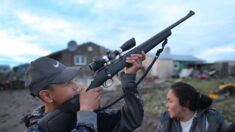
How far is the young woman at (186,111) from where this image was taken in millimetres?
2314

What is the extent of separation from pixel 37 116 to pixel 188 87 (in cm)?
229

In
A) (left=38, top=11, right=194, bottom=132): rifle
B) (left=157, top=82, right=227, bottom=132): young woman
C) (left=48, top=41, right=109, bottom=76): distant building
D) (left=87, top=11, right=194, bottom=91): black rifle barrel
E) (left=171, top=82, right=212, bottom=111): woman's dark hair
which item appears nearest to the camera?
(left=38, top=11, right=194, bottom=132): rifle

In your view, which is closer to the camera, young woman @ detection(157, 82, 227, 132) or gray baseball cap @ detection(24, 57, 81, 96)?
gray baseball cap @ detection(24, 57, 81, 96)

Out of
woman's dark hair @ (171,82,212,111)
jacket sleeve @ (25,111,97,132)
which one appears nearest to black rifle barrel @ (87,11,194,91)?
jacket sleeve @ (25,111,97,132)

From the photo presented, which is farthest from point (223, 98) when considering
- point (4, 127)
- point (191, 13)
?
point (4, 127)

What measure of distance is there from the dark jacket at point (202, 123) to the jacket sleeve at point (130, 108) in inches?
43.4

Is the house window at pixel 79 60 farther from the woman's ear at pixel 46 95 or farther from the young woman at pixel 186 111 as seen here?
the woman's ear at pixel 46 95

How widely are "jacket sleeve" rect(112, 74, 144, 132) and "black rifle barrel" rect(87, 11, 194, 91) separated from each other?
21cm

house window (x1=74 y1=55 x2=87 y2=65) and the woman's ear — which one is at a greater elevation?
house window (x1=74 y1=55 x2=87 y2=65)

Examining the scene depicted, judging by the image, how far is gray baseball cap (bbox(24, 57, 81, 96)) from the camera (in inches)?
62.3

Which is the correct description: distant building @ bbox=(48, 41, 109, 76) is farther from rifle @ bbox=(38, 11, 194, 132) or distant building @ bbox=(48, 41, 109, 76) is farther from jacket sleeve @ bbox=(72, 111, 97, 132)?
jacket sleeve @ bbox=(72, 111, 97, 132)

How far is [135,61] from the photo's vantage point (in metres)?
1.84

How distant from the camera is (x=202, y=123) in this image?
2.25 metres

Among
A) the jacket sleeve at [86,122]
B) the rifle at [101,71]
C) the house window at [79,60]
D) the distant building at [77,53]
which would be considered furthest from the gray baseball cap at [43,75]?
the house window at [79,60]
